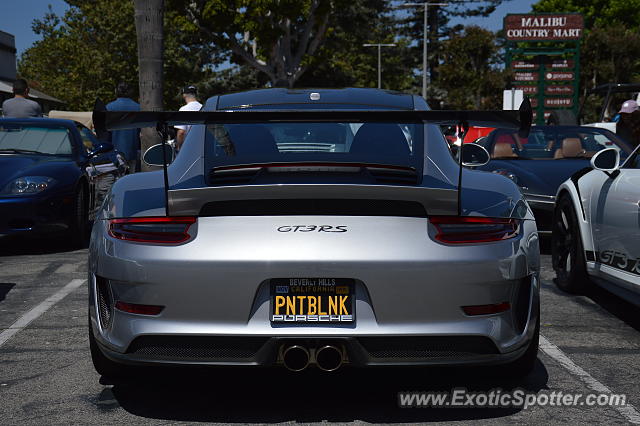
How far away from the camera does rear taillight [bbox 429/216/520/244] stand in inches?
143

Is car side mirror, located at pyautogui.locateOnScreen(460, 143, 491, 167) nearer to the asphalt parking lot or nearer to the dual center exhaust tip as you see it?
the asphalt parking lot

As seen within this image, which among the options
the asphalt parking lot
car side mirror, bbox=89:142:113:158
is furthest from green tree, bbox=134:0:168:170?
the asphalt parking lot

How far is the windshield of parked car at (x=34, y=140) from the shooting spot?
10086mm

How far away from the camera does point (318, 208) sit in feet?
11.9

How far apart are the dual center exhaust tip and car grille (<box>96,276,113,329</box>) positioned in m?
0.76

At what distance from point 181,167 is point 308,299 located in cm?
108

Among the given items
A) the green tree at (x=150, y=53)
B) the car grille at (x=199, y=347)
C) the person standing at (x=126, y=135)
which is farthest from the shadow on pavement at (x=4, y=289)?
the green tree at (x=150, y=53)

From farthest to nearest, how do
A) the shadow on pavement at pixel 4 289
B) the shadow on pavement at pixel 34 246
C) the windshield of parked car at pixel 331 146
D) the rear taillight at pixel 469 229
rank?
the shadow on pavement at pixel 34 246 → the shadow on pavement at pixel 4 289 → the windshield of parked car at pixel 331 146 → the rear taillight at pixel 469 229

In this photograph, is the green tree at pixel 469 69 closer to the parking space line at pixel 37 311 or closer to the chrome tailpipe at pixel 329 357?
the parking space line at pixel 37 311

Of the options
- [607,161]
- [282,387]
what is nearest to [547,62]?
[607,161]

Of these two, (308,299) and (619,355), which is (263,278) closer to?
(308,299)

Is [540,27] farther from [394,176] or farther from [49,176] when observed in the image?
[394,176]

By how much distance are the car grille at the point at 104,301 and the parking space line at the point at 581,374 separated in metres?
2.17

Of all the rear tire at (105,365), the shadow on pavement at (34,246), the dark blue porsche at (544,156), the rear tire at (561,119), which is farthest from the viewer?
the rear tire at (561,119)
